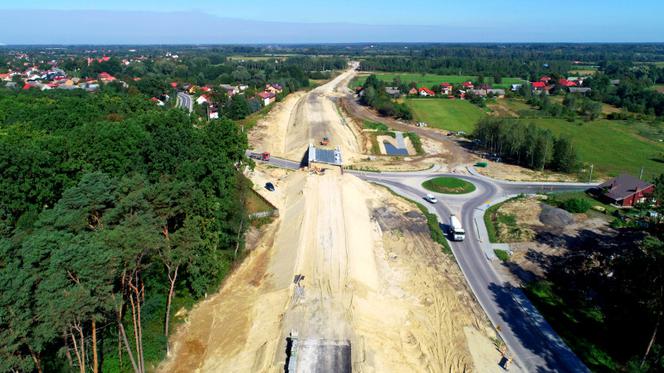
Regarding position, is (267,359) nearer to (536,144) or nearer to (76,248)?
(76,248)

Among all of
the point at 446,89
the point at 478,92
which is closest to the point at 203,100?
the point at 446,89

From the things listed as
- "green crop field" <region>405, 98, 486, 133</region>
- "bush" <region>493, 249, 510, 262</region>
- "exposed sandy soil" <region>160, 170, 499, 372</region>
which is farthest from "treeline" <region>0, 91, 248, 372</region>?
"green crop field" <region>405, 98, 486, 133</region>

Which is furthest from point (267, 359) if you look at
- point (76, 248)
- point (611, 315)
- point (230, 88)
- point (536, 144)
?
point (230, 88)

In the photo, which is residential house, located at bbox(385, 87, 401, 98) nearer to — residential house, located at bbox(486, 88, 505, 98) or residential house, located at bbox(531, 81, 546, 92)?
residential house, located at bbox(486, 88, 505, 98)

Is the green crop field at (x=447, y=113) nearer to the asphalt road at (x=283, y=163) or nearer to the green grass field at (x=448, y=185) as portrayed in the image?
the green grass field at (x=448, y=185)

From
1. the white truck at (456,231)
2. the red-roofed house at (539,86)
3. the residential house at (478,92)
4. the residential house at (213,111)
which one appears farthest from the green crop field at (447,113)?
the white truck at (456,231)

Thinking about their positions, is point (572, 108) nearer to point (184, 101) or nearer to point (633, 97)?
point (633, 97)
